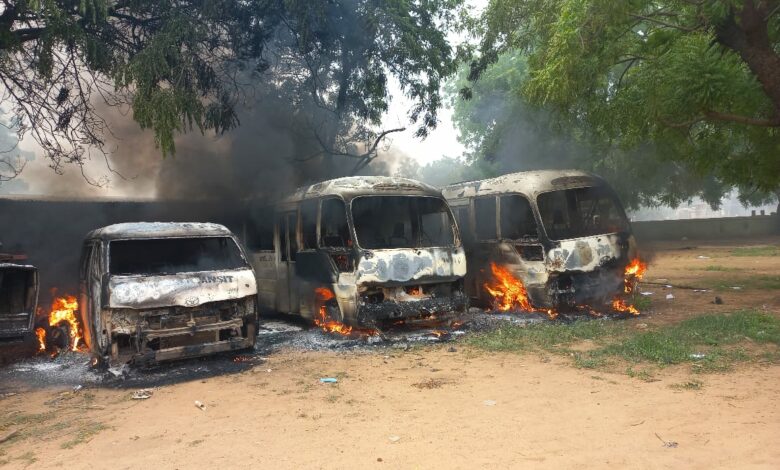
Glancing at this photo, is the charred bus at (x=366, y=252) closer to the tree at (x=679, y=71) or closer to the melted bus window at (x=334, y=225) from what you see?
the melted bus window at (x=334, y=225)

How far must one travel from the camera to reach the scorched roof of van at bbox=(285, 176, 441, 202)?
26.5 feet

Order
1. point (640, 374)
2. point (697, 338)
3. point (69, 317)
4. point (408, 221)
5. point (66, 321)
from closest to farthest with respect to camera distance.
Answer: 1. point (640, 374)
2. point (697, 338)
3. point (66, 321)
4. point (69, 317)
5. point (408, 221)

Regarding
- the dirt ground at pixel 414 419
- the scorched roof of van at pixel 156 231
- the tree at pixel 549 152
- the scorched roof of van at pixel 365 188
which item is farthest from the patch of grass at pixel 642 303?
the tree at pixel 549 152

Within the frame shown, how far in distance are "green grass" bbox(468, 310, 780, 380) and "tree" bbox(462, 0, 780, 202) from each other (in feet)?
9.18

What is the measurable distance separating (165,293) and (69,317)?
9.84 ft

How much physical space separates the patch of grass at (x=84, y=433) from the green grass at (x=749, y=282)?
1170 cm

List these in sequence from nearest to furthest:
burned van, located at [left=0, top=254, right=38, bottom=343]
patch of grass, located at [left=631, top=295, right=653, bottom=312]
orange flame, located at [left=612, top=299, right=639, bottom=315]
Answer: burned van, located at [left=0, top=254, right=38, bottom=343] < orange flame, located at [left=612, top=299, right=639, bottom=315] < patch of grass, located at [left=631, top=295, right=653, bottom=312]

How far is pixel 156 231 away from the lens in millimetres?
6895

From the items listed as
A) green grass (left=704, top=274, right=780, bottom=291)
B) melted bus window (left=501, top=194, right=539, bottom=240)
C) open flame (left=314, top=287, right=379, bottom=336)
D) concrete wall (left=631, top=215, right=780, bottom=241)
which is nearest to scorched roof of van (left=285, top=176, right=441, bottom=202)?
melted bus window (left=501, top=194, right=539, bottom=240)

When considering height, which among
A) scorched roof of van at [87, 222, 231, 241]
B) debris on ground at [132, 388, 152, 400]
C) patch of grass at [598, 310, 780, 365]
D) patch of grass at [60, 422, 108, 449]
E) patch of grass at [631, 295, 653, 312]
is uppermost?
scorched roof of van at [87, 222, 231, 241]

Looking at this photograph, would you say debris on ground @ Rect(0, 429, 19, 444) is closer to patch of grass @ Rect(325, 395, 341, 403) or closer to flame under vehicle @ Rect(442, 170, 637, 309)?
patch of grass @ Rect(325, 395, 341, 403)

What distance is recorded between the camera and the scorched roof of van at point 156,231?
6.75 meters

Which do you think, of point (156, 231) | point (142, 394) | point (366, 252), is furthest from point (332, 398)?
point (156, 231)

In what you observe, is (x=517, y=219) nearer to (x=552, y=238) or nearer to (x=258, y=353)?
(x=552, y=238)
